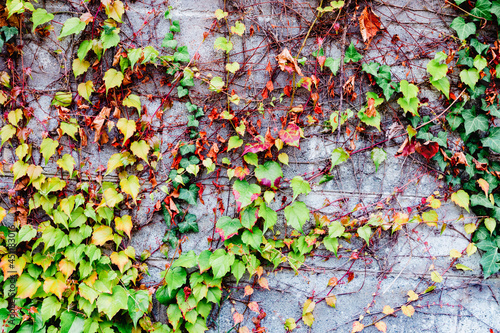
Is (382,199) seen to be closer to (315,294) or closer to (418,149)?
(418,149)

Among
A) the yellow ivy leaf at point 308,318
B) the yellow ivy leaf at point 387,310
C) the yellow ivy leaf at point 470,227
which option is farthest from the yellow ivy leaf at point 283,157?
the yellow ivy leaf at point 470,227

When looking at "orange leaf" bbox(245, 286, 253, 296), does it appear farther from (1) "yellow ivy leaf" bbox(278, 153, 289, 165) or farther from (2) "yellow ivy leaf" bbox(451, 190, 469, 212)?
(2) "yellow ivy leaf" bbox(451, 190, 469, 212)

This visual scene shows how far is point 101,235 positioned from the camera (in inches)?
91.3

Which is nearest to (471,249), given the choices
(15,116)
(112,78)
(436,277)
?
(436,277)

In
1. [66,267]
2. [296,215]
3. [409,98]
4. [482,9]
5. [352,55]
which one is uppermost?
Answer: [482,9]

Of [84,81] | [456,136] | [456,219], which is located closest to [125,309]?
[84,81]

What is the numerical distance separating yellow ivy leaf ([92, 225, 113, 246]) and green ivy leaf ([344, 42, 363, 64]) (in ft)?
7.45

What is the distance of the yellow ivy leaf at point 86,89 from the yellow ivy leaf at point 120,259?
1.21m

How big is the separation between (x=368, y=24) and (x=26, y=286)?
10.7ft

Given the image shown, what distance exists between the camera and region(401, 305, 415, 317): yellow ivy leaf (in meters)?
2.45

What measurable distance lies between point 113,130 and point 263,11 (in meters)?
1.51

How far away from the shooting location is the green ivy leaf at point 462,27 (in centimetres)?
229

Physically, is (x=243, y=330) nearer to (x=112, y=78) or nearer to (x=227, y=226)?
(x=227, y=226)

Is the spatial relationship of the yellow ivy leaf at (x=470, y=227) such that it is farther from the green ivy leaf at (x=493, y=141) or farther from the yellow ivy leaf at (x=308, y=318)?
the yellow ivy leaf at (x=308, y=318)
